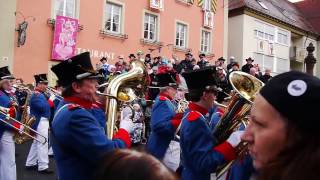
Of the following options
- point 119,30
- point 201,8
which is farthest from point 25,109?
point 201,8

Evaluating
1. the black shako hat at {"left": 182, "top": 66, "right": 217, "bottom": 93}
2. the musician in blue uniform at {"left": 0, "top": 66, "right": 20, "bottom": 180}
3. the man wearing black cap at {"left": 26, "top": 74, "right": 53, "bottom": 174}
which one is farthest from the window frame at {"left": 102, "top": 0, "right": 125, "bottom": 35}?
the black shako hat at {"left": 182, "top": 66, "right": 217, "bottom": 93}

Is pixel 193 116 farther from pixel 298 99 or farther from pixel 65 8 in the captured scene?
pixel 65 8

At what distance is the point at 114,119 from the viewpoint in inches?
140

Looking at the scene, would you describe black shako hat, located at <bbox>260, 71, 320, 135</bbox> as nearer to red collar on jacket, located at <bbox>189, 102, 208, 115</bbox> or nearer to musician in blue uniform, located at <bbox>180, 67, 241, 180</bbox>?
musician in blue uniform, located at <bbox>180, 67, 241, 180</bbox>

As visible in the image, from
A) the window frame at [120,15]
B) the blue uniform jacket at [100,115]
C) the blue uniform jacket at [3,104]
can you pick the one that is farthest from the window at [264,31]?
the blue uniform jacket at [100,115]

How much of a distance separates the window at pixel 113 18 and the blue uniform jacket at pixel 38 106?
9.90 metres

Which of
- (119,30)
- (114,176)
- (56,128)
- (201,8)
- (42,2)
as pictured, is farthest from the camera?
(201,8)

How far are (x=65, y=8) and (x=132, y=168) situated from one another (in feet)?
53.4

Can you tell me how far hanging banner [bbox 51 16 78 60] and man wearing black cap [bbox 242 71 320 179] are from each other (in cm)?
1498

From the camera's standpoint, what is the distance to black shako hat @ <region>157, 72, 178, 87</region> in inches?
245

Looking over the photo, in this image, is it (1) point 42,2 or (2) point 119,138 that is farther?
(1) point 42,2

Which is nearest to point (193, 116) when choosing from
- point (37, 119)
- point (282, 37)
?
point (37, 119)

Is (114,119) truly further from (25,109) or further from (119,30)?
(119,30)

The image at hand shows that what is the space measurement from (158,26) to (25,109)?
12064 mm
